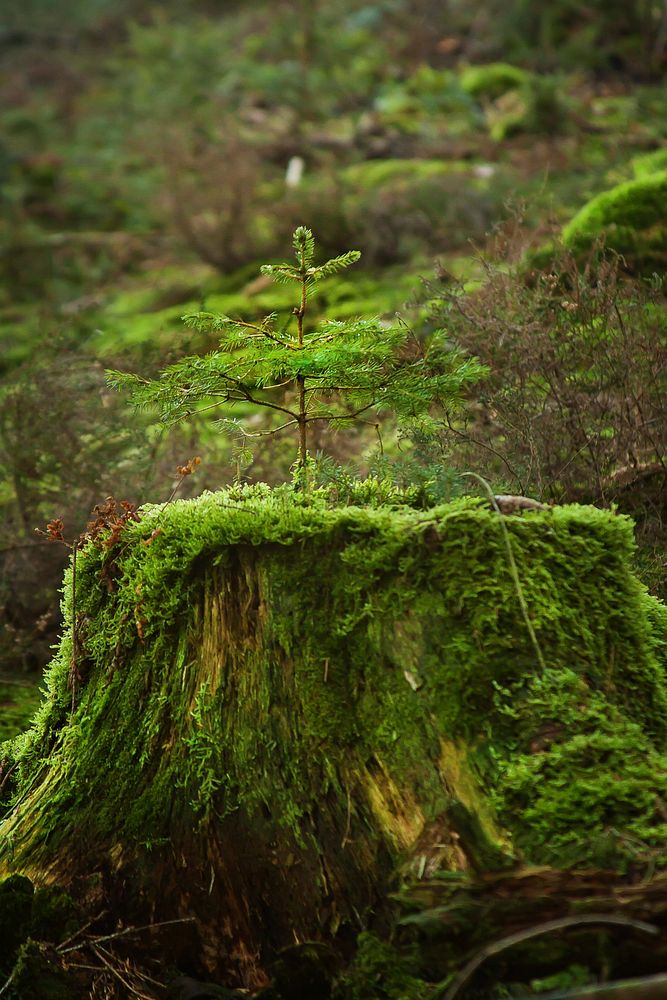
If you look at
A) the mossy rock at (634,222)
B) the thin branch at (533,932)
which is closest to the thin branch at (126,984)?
the thin branch at (533,932)

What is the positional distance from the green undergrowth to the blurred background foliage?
537mm

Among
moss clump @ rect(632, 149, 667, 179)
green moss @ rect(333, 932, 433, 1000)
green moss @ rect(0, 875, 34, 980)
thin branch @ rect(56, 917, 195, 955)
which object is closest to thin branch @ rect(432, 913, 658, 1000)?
green moss @ rect(333, 932, 433, 1000)

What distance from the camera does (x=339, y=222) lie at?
10.4m

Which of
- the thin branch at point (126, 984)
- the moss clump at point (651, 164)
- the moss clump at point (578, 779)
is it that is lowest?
the moss clump at point (651, 164)

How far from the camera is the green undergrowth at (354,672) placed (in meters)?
2.26

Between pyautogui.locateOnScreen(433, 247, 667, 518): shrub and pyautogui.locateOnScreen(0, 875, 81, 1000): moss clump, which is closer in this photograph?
pyautogui.locateOnScreen(0, 875, 81, 1000): moss clump

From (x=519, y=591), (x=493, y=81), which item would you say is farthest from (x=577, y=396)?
(x=493, y=81)

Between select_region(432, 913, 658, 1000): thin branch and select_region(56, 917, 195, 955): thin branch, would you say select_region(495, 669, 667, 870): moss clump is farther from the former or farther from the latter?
select_region(56, 917, 195, 955): thin branch

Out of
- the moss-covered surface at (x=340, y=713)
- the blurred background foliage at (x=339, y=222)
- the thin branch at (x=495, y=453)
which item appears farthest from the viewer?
the blurred background foliage at (x=339, y=222)

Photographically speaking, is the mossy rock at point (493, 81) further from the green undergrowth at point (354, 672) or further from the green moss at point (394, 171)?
the green undergrowth at point (354, 672)

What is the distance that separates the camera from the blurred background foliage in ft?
14.6

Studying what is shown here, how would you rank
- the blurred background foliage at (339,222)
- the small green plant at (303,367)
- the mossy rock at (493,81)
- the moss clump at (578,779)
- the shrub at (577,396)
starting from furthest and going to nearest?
1. the mossy rock at (493,81)
2. the blurred background foliage at (339,222)
3. the shrub at (577,396)
4. the small green plant at (303,367)
5. the moss clump at (578,779)

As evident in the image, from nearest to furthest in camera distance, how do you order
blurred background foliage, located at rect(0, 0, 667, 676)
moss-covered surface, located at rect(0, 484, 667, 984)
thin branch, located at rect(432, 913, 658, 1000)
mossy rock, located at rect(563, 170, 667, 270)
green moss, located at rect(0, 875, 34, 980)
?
thin branch, located at rect(432, 913, 658, 1000)
moss-covered surface, located at rect(0, 484, 667, 984)
green moss, located at rect(0, 875, 34, 980)
blurred background foliage, located at rect(0, 0, 667, 676)
mossy rock, located at rect(563, 170, 667, 270)

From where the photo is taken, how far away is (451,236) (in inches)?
421
